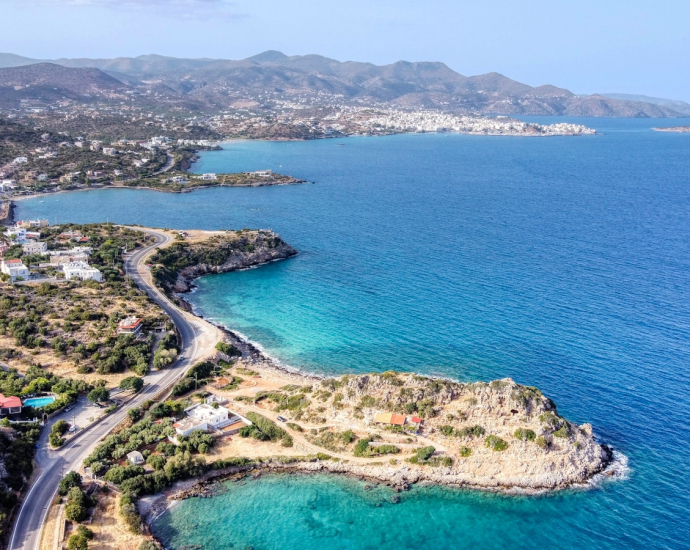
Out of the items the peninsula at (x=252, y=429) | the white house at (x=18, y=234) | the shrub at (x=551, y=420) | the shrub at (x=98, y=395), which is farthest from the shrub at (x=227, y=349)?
the white house at (x=18, y=234)

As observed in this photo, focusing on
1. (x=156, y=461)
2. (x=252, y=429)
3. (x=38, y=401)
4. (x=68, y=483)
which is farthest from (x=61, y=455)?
(x=252, y=429)

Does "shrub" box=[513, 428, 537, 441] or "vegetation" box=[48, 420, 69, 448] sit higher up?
"shrub" box=[513, 428, 537, 441]

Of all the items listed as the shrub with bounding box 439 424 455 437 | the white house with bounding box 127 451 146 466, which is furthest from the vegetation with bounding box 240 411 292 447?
the shrub with bounding box 439 424 455 437

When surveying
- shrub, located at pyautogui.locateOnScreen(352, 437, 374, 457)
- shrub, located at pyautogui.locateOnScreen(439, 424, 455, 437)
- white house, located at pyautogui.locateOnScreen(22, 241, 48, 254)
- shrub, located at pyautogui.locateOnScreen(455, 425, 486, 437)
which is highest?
white house, located at pyautogui.locateOnScreen(22, 241, 48, 254)

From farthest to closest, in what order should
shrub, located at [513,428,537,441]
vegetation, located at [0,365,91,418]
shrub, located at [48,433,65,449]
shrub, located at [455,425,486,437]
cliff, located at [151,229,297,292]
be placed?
cliff, located at [151,229,297,292]
vegetation, located at [0,365,91,418]
shrub, located at [455,425,486,437]
shrub, located at [48,433,65,449]
shrub, located at [513,428,537,441]

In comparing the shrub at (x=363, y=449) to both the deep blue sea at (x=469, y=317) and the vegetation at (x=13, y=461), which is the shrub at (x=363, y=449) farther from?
the vegetation at (x=13, y=461)

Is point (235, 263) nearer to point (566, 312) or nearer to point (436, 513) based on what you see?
point (566, 312)

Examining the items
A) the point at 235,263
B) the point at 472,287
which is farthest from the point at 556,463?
the point at 235,263

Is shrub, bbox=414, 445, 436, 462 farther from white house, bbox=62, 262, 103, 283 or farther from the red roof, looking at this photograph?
white house, bbox=62, 262, 103, 283

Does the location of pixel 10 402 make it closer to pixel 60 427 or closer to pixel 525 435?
pixel 60 427
